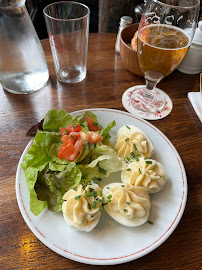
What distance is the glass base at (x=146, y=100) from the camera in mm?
1298

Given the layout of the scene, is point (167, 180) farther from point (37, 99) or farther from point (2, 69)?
point (2, 69)

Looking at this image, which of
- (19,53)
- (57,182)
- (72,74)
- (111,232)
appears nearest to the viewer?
(111,232)

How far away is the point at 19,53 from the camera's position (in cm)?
122

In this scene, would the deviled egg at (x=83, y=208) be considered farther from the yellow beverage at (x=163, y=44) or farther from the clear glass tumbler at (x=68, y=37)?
the clear glass tumbler at (x=68, y=37)

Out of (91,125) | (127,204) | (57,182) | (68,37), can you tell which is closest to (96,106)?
(91,125)

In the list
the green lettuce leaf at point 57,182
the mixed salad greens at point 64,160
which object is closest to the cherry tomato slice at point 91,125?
the mixed salad greens at point 64,160

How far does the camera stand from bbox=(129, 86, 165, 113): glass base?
1.30m

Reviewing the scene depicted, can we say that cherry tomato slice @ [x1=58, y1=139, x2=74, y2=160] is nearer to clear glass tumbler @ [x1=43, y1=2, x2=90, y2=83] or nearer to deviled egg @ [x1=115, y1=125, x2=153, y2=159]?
deviled egg @ [x1=115, y1=125, x2=153, y2=159]

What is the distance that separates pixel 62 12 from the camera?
1.34m

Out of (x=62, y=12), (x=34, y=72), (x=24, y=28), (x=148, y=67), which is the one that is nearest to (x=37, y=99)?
(x=34, y=72)

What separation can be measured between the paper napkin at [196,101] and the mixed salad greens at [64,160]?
19.9 inches

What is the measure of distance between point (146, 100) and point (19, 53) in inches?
28.7

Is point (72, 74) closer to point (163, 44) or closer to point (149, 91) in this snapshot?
point (149, 91)

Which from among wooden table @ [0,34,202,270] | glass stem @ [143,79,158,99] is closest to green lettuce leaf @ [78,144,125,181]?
wooden table @ [0,34,202,270]
